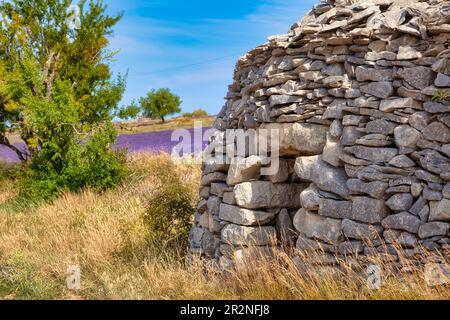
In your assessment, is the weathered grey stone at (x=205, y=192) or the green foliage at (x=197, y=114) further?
the green foliage at (x=197, y=114)

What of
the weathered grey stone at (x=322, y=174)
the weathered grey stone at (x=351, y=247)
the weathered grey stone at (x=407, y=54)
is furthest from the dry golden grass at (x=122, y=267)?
the weathered grey stone at (x=407, y=54)

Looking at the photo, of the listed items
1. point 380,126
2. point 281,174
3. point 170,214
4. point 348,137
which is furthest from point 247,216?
point 170,214

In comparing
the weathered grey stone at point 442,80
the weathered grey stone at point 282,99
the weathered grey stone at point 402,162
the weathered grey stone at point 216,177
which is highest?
the weathered grey stone at point 442,80

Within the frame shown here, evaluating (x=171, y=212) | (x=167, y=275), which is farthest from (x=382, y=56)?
(x=171, y=212)

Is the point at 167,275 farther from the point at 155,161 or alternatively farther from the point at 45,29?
the point at 45,29

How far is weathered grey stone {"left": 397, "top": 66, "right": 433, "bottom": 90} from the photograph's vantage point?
4938 mm

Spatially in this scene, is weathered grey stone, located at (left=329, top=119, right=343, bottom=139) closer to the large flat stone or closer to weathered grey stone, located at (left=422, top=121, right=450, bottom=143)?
weathered grey stone, located at (left=422, top=121, right=450, bottom=143)

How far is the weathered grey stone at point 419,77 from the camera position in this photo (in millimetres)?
4938

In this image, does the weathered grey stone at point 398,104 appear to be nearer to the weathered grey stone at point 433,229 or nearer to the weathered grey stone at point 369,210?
the weathered grey stone at point 369,210

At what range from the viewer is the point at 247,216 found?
6035 millimetres

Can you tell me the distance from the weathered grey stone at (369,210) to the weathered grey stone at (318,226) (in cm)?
24

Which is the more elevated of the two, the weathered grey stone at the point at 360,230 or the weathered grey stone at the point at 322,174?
the weathered grey stone at the point at 322,174

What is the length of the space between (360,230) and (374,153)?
72 cm

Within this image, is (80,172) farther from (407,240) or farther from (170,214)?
(407,240)
